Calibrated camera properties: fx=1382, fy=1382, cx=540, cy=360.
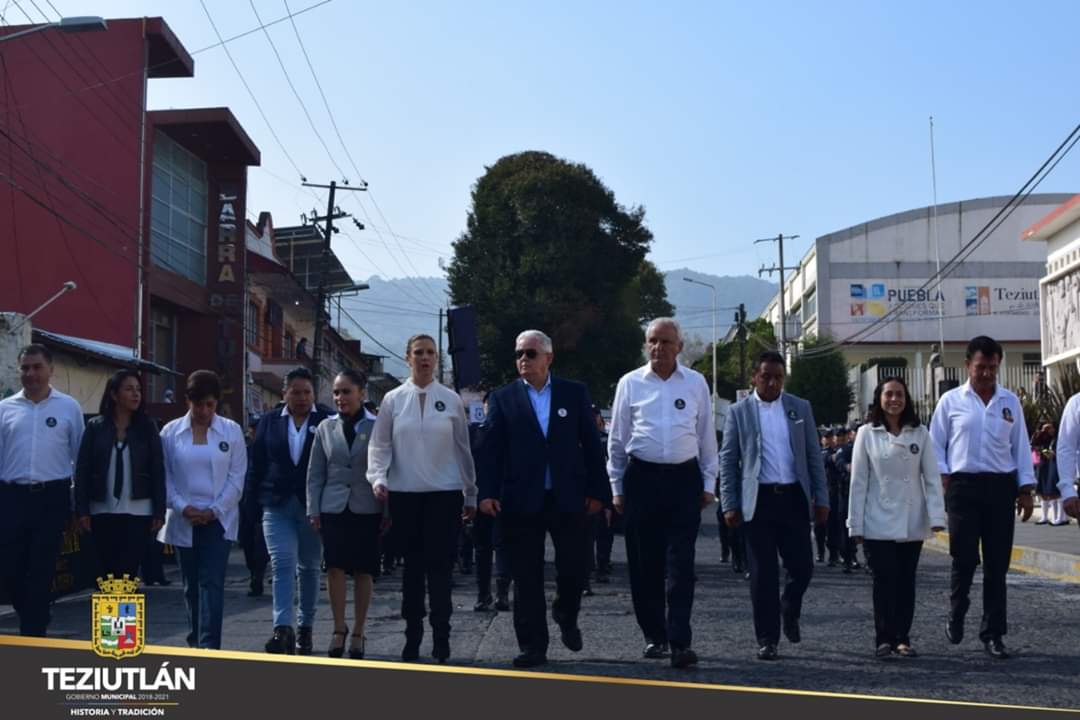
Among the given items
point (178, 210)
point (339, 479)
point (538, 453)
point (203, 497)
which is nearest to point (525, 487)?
point (538, 453)

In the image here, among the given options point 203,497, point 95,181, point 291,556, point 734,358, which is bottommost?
point 291,556

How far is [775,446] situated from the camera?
8.81m

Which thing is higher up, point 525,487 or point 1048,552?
point 525,487

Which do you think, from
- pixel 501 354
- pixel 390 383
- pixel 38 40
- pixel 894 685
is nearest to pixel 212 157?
pixel 38 40

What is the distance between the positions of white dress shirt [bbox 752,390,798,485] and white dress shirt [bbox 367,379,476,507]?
1.86 meters

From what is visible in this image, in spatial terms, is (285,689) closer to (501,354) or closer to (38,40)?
(38,40)

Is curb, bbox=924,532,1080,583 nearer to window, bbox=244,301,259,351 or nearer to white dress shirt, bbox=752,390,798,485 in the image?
white dress shirt, bbox=752,390,798,485

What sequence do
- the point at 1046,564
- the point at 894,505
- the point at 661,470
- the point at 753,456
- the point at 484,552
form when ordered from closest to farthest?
1. the point at 661,470
2. the point at 894,505
3. the point at 753,456
4. the point at 484,552
5. the point at 1046,564

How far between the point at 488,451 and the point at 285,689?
2.03 m

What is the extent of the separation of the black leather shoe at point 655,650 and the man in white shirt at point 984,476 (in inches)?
77.9

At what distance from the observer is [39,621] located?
29.4 ft

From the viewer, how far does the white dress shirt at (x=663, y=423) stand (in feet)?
27.5

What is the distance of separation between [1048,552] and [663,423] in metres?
10.7

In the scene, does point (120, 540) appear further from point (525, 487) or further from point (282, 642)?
point (525, 487)
